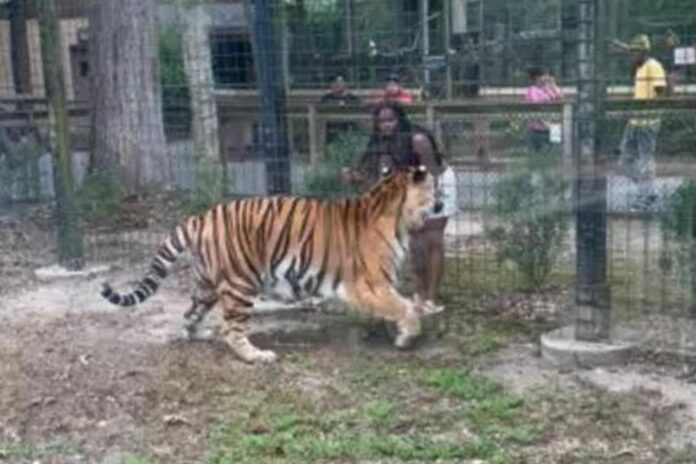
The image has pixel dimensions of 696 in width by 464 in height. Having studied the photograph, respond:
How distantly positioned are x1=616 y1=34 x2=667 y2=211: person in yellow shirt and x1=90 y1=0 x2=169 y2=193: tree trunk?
4103 mm

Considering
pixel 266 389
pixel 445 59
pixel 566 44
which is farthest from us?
pixel 445 59

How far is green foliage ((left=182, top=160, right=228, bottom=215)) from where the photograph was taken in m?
9.52

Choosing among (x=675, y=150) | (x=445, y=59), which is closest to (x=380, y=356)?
(x=445, y=59)

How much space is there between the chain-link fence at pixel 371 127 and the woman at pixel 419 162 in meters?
0.27

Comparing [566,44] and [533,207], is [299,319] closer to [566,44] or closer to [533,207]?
[533,207]

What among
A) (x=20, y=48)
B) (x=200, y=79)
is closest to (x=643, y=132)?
(x=200, y=79)

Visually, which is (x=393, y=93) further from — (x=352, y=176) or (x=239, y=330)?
(x=239, y=330)

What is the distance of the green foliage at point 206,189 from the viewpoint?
375 inches

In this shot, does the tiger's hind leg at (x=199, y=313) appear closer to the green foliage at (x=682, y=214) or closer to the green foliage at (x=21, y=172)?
the green foliage at (x=682, y=214)

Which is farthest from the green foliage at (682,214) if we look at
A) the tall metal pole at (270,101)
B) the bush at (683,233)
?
the tall metal pole at (270,101)

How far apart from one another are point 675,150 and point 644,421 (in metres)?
4.09

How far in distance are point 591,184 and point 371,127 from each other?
2.27 metres

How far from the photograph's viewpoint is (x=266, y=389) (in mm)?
6133

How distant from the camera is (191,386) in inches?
242
